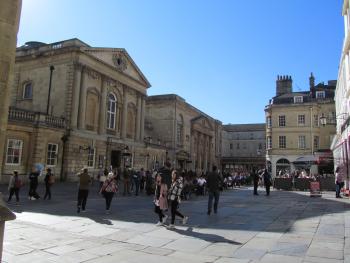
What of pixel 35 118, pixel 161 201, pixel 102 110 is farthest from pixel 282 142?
pixel 161 201

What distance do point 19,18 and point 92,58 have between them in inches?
1182

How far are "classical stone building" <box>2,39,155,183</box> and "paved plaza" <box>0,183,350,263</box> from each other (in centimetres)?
1450

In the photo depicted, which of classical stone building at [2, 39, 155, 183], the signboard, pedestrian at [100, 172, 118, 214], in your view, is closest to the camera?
pedestrian at [100, 172, 118, 214]

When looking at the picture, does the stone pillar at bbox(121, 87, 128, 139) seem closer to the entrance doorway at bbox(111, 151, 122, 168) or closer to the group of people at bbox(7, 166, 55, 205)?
the entrance doorway at bbox(111, 151, 122, 168)

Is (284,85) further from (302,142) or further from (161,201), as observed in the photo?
(161,201)

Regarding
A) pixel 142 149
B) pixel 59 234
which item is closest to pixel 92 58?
pixel 142 149

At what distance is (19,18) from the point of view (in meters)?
4.17

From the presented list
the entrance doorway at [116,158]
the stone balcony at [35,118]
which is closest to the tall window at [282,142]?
the entrance doorway at [116,158]

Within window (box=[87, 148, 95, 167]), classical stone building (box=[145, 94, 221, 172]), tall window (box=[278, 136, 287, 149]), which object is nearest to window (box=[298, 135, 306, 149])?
tall window (box=[278, 136, 287, 149])

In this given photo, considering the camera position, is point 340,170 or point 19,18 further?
point 340,170

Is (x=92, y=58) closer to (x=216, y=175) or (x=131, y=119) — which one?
(x=131, y=119)

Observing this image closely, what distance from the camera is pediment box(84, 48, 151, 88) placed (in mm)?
33938

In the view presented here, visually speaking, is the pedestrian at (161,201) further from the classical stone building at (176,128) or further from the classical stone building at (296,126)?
the classical stone building at (296,126)

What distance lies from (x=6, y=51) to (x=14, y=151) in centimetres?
2363
